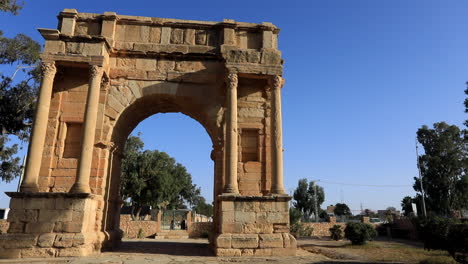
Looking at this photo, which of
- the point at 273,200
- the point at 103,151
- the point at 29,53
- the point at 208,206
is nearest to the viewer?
the point at 273,200

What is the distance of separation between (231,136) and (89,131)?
413 centimetres

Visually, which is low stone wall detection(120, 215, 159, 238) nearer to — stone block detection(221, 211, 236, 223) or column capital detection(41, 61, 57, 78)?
column capital detection(41, 61, 57, 78)

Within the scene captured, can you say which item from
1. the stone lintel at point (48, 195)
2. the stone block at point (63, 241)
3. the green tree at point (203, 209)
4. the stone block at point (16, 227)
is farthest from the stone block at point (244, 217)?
the green tree at point (203, 209)

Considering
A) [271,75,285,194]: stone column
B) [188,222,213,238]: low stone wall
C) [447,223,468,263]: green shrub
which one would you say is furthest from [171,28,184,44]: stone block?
[188,222,213,238]: low stone wall

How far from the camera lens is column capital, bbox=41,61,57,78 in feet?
32.0

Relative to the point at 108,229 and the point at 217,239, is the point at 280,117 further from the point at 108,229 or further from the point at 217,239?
the point at 108,229

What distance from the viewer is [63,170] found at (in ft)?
31.8

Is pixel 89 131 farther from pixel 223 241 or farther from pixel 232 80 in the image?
pixel 223 241

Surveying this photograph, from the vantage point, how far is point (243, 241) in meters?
8.78

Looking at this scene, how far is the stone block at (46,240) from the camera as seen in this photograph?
8250mm

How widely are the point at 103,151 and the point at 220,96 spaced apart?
4.11 m

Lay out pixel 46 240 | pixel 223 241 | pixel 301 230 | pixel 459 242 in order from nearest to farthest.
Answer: pixel 459 242, pixel 46 240, pixel 223 241, pixel 301 230

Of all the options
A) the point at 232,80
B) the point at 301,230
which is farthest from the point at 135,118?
the point at 301,230

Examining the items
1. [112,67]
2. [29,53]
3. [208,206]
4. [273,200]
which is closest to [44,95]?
[112,67]
